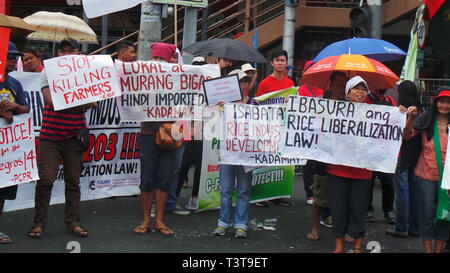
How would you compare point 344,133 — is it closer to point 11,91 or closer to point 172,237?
point 172,237

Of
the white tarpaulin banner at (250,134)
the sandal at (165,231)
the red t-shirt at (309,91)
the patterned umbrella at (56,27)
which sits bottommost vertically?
the sandal at (165,231)

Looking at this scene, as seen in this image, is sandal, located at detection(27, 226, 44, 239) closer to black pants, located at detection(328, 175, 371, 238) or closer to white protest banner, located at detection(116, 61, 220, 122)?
white protest banner, located at detection(116, 61, 220, 122)

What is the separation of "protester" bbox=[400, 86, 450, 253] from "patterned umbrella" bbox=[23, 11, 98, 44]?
742 cm

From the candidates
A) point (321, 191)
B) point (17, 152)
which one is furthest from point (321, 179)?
point (17, 152)

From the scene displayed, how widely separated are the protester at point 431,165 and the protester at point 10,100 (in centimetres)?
365

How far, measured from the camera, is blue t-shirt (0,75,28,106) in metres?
6.34

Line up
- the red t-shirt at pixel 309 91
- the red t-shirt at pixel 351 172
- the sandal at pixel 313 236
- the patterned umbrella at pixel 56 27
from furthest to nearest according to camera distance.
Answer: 1. the patterned umbrella at pixel 56 27
2. the red t-shirt at pixel 309 91
3. the sandal at pixel 313 236
4. the red t-shirt at pixel 351 172

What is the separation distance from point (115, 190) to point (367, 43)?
12.0 feet

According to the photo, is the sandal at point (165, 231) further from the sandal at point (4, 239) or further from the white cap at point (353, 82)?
the white cap at point (353, 82)

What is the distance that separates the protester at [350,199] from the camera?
20.4 ft

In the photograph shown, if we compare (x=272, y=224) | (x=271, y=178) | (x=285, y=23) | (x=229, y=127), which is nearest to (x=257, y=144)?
(x=229, y=127)

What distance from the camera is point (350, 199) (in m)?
6.25

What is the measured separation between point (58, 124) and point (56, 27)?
19.6 feet

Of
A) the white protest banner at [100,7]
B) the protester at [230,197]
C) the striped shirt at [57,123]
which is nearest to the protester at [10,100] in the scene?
the striped shirt at [57,123]
